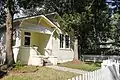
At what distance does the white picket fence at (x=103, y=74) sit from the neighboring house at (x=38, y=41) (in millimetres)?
12322

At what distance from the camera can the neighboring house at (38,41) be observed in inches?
842

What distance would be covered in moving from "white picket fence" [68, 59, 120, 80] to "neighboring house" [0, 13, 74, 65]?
12.3m

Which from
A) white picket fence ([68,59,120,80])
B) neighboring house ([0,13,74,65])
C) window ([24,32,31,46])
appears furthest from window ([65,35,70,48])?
white picket fence ([68,59,120,80])

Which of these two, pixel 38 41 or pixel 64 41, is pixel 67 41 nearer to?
pixel 64 41

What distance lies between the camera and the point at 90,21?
27328mm

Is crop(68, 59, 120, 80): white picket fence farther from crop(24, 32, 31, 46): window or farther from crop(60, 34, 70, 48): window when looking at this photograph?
crop(60, 34, 70, 48): window

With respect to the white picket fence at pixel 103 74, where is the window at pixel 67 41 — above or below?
above

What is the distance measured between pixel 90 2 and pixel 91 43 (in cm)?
1467

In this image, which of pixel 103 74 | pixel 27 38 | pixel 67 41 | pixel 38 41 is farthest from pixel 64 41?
pixel 103 74

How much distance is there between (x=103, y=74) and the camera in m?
7.36

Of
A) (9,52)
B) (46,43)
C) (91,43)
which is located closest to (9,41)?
(9,52)

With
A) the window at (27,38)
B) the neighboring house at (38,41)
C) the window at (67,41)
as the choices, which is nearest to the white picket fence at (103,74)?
the neighboring house at (38,41)

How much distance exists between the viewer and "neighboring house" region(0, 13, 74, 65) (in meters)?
21.4

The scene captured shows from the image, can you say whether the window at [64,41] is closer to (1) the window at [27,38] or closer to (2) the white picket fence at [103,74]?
(1) the window at [27,38]
